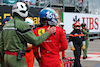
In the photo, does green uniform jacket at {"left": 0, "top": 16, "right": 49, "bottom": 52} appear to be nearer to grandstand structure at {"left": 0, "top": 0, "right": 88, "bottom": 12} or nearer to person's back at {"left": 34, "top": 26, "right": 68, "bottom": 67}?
person's back at {"left": 34, "top": 26, "right": 68, "bottom": 67}

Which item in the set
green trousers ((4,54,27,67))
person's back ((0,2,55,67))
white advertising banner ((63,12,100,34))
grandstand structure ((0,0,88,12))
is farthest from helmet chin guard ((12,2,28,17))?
white advertising banner ((63,12,100,34))

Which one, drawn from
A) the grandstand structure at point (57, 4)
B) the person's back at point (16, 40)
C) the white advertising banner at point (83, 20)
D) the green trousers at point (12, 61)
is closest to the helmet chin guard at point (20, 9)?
the person's back at point (16, 40)

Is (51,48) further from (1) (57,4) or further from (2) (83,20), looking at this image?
(2) (83,20)

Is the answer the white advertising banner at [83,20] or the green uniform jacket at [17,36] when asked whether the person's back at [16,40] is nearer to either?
the green uniform jacket at [17,36]

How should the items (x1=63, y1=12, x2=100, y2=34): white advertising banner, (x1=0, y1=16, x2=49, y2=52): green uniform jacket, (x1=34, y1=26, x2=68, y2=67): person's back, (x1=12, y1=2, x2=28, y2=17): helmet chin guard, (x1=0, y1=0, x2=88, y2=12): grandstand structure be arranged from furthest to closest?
1. (x1=63, y1=12, x2=100, y2=34): white advertising banner
2. (x1=0, y1=0, x2=88, y2=12): grandstand structure
3. (x1=34, y1=26, x2=68, y2=67): person's back
4. (x1=12, y1=2, x2=28, y2=17): helmet chin guard
5. (x1=0, y1=16, x2=49, y2=52): green uniform jacket

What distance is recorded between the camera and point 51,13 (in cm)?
443

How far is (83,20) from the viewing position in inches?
937

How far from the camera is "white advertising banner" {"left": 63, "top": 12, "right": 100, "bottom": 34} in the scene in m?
21.1

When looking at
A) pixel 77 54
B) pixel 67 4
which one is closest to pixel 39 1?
pixel 67 4

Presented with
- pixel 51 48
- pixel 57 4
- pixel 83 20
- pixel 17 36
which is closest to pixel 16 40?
pixel 17 36

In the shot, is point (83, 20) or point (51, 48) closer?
point (51, 48)

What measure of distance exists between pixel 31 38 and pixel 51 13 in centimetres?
103

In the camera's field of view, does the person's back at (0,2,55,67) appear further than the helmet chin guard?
No

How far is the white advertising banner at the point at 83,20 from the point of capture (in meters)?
21.1
